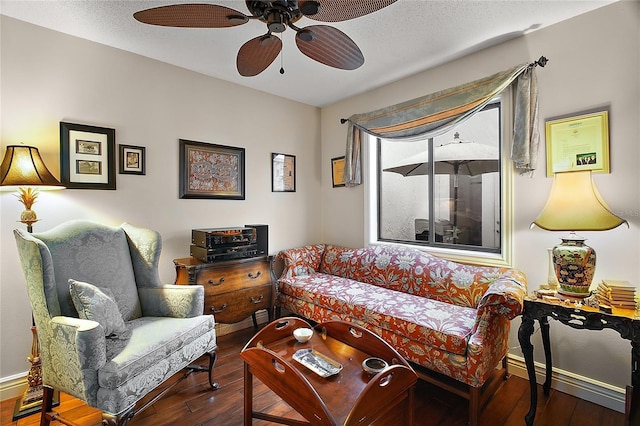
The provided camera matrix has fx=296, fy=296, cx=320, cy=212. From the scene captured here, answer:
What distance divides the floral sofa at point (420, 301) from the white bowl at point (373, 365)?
1.89ft

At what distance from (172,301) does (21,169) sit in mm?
1242

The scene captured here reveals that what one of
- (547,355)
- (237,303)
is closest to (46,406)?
(237,303)

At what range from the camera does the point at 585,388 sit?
198cm

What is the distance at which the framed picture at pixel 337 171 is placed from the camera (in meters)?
3.71

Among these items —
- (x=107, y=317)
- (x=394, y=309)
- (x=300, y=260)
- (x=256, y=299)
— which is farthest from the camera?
(x=300, y=260)

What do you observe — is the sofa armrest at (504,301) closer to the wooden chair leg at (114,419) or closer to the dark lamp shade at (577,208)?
the dark lamp shade at (577,208)

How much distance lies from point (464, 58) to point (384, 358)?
101 inches

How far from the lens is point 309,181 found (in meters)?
3.88

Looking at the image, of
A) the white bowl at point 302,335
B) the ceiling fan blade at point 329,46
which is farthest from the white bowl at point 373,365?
the ceiling fan blade at point 329,46

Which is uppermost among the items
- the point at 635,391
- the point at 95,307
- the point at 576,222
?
the point at 576,222

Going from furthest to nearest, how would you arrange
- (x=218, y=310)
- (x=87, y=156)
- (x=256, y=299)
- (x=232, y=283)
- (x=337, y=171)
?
(x=337, y=171)
(x=256, y=299)
(x=232, y=283)
(x=218, y=310)
(x=87, y=156)

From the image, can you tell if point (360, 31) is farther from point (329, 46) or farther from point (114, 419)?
point (114, 419)

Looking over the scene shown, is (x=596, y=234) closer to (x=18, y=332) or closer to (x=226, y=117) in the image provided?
(x=226, y=117)

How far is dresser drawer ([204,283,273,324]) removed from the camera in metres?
2.49
